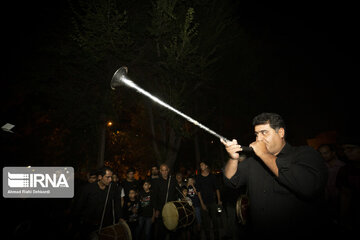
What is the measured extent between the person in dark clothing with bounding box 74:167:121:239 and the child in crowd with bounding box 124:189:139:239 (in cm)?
112

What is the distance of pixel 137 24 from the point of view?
10.3 metres

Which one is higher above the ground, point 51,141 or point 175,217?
point 51,141

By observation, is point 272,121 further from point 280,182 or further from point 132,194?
point 132,194

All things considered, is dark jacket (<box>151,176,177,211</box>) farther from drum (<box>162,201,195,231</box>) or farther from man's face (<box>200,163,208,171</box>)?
man's face (<box>200,163,208,171</box>)

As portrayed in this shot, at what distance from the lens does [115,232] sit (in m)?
5.38

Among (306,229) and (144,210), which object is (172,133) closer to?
(144,210)

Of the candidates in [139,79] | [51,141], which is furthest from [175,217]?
[51,141]

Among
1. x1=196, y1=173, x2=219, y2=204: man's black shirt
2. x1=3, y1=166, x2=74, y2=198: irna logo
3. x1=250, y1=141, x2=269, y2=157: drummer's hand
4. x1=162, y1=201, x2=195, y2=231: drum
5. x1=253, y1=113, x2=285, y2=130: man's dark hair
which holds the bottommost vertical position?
x1=162, y1=201, x2=195, y2=231: drum

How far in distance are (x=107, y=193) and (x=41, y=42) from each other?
8.92 m

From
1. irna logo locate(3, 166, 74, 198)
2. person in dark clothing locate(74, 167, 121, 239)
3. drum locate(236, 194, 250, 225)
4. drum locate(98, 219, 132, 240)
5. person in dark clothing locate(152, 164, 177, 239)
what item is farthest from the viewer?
irna logo locate(3, 166, 74, 198)

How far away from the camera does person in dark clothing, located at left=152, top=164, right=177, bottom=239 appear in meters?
7.37

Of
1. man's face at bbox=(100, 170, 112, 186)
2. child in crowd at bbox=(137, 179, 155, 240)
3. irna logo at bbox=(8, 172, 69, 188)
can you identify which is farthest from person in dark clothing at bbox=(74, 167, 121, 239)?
irna logo at bbox=(8, 172, 69, 188)

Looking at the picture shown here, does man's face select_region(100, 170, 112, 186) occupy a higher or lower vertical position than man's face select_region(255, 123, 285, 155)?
lower

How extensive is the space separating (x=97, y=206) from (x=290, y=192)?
513 cm
